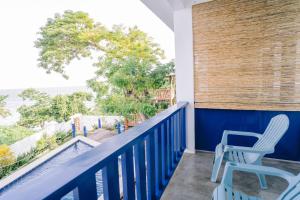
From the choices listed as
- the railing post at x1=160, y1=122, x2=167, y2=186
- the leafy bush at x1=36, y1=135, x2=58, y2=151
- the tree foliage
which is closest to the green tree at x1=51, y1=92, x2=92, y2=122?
the tree foliage

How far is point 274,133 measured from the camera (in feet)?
6.91

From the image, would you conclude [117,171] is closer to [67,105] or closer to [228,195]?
[228,195]

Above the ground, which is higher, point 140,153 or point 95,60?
point 95,60

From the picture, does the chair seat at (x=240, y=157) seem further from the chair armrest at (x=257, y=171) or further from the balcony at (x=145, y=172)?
the chair armrest at (x=257, y=171)

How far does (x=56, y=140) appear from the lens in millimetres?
10234

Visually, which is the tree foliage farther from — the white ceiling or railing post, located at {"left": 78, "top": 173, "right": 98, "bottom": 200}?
railing post, located at {"left": 78, "top": 173, "right": 98, "bottom": 200}

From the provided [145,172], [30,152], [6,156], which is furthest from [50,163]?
[145,172]

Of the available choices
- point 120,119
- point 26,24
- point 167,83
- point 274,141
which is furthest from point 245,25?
point 26,24

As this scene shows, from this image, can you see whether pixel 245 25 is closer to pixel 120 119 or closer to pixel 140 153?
pixel 140 153

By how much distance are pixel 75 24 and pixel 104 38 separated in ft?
5.47

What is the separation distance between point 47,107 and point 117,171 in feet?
36.5

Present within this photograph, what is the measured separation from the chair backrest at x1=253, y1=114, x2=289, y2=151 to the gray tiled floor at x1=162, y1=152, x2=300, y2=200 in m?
0.46

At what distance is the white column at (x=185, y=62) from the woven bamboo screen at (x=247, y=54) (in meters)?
0.09

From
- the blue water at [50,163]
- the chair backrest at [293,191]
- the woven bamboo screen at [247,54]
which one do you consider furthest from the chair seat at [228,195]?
the blue water at [50,163]
